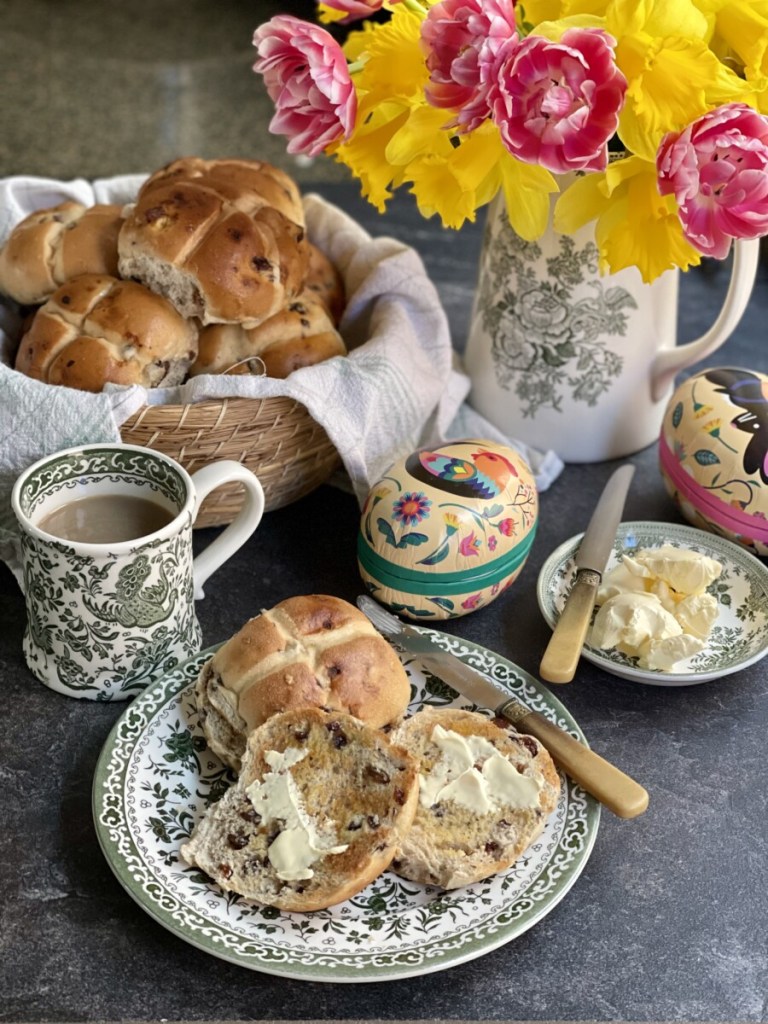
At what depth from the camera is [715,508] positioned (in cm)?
112

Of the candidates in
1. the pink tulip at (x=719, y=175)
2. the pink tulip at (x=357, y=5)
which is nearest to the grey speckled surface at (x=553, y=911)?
the pink tulip at (x=719, y=175)

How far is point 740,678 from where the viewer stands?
1029mm

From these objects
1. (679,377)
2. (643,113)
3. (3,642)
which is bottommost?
(3,642)

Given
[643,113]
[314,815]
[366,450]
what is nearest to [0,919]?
[314,815]

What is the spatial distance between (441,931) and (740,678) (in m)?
0.41

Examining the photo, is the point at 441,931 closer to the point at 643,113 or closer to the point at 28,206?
the point at 643,113

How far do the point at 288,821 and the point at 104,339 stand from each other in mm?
522

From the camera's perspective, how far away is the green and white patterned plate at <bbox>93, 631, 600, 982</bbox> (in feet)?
2.43

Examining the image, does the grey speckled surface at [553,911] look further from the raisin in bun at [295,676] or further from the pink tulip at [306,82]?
the pink tulip at [306,82]

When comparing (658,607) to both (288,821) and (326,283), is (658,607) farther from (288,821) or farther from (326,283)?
(326,283)

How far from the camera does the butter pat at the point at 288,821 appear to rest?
776 millimetres

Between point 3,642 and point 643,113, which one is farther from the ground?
point 643,113

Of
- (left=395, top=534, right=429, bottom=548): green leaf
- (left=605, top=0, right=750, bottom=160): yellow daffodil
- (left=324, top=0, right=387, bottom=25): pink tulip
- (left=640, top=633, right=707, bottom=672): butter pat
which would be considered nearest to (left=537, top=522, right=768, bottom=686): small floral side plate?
(left=640, top=633, right=707, bottom=672): butter pat

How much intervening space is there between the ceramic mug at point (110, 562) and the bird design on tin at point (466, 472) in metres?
0.15
